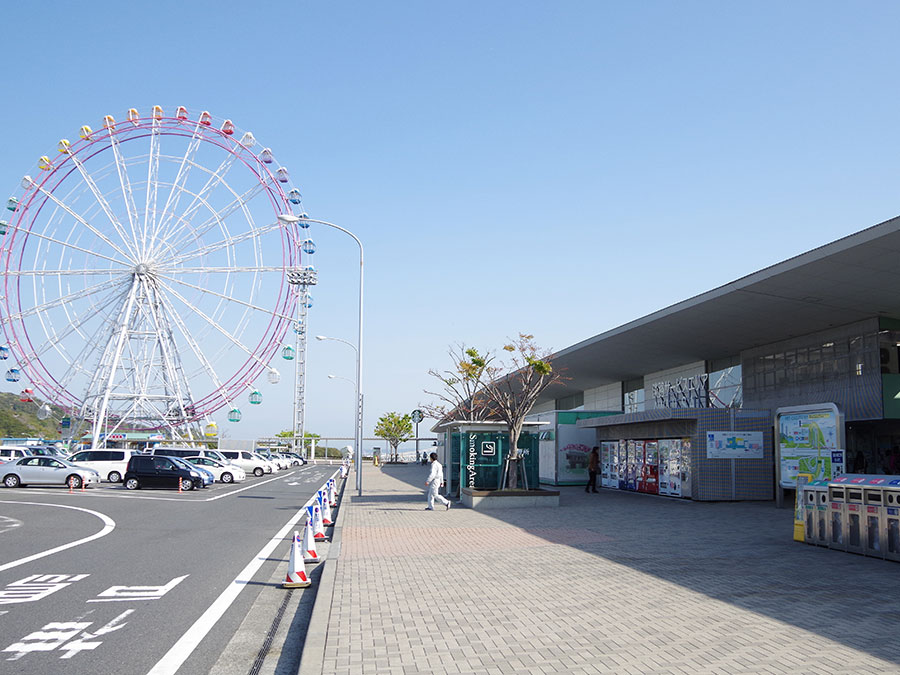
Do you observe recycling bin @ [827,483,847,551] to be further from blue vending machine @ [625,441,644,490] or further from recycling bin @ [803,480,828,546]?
blue vending machine @ [625,441,644,490]

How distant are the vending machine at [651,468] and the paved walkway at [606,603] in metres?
10.6

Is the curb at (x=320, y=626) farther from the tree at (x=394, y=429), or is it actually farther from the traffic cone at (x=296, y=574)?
the tree at (x=394, y=429)

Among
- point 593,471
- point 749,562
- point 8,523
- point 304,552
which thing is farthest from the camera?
point 593,471

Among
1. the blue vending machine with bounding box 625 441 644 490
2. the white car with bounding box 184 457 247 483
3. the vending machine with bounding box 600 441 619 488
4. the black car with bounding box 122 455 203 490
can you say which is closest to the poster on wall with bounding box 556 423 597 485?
the vending machine with bounding box 600 441 619 488

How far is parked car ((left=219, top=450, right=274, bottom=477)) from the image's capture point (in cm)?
4622

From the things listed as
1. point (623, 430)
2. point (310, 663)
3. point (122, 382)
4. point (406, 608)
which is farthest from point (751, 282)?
point (122, 382)

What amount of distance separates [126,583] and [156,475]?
22712mm

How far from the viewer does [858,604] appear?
8508 millimetres

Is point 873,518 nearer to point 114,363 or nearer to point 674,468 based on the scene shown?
point 674,468

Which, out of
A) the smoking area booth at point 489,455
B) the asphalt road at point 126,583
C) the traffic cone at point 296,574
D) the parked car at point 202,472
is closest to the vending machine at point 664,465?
the smoking area booth at point 489,455

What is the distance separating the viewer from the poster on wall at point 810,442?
59.1ft

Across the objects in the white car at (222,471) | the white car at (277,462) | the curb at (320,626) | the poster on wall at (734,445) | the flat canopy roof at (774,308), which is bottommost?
the white car at (277,462)

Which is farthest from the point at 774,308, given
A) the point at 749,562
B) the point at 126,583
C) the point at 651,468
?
the point at 126,583

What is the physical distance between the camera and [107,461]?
3531 cm
